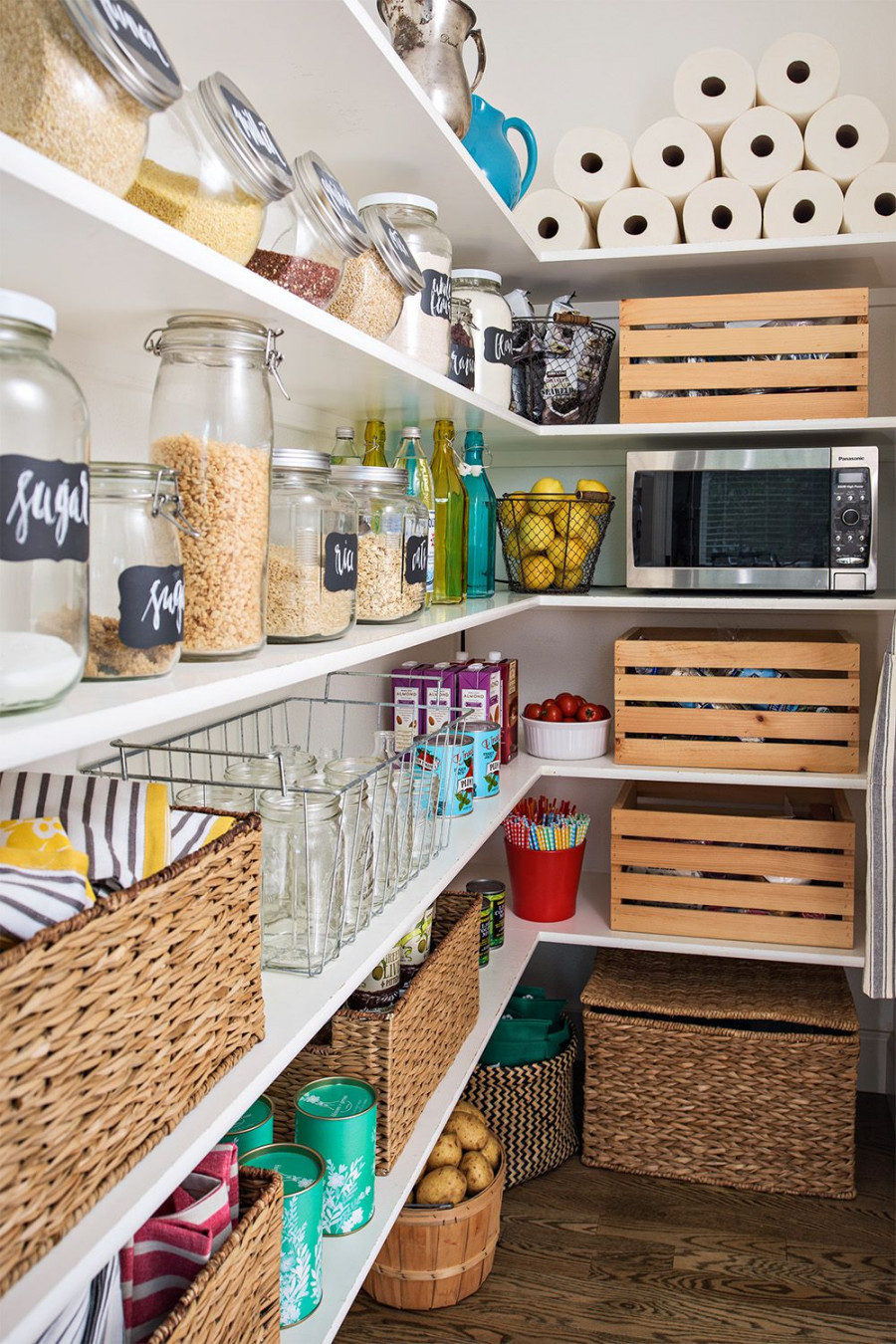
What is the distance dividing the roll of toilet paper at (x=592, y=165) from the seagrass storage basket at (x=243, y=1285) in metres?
2.05

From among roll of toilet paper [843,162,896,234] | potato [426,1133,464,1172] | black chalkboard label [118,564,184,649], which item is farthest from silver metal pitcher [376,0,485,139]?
potato [426,1133,464,1172]

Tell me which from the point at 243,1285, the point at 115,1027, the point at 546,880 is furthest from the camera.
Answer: the point at 546,880

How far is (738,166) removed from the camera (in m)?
2.29

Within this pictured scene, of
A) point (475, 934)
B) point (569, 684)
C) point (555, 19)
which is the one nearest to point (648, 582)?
point (569, 684)

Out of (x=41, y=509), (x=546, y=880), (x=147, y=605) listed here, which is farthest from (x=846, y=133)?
(x=41, y=509)

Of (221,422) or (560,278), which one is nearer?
(221,422)

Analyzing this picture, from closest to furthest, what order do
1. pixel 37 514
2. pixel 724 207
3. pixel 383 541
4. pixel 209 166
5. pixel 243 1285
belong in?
pixel 37 514 → pixel 209 166 → pixel 243 1285 → pixel 383 541 → pixel 724 207

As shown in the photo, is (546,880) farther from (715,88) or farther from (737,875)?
(715,88)

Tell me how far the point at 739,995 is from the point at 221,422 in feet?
6.37

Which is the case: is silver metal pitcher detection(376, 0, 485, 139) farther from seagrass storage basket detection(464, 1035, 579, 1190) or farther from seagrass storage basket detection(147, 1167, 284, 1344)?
seagrass storage basket detection(464, 1035, 579, 1190)

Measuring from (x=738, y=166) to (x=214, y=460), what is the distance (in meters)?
1.79

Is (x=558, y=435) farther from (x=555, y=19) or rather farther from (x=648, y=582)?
(x=555, y=19)

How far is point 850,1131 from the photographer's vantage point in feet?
7.57

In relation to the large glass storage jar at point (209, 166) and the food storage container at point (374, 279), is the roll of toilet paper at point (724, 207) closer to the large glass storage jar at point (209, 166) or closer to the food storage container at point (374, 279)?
the food storage container at point (374, 279)
